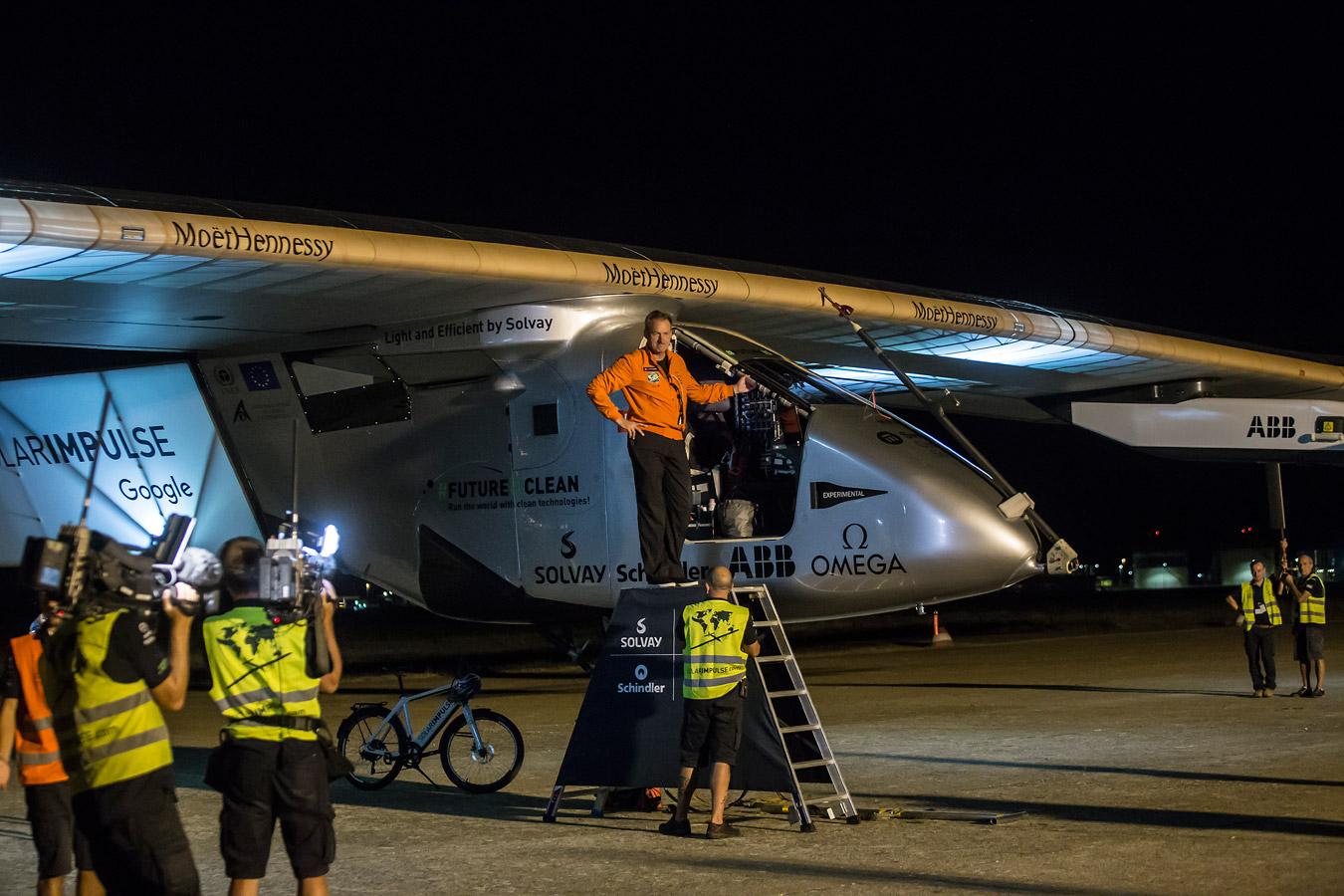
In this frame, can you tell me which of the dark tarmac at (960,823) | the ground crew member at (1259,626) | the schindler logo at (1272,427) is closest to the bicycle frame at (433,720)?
the dark tarmac at (960,823)

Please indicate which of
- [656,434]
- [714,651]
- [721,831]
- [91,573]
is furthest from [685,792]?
[91,573]

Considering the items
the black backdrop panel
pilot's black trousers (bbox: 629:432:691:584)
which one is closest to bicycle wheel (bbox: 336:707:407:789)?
the black backdrop panel

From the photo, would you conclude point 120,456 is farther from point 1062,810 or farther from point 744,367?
point 1062,810

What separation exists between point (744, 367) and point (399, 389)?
4.13 m

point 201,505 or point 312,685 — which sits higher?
point 201,505

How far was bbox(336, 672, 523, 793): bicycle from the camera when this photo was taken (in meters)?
11.5

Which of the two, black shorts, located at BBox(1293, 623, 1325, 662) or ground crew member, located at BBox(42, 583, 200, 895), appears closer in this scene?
ground crew member, located at BBox(42, 583, 200, 895)

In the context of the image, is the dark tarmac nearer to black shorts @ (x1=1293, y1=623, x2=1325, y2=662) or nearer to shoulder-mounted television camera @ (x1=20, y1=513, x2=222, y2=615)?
black shorts @ (x1=1293, y1=623, x2=1325, y2=662)

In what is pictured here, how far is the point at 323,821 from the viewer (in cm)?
618

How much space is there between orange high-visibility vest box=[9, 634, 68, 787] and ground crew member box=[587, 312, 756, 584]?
5.39 m

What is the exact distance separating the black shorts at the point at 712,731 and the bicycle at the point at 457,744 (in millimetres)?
2330

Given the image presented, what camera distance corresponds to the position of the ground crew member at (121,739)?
5613 millimetres

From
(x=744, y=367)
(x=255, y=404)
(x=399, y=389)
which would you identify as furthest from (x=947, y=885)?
(x=255, y=404)

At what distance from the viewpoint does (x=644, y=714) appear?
33.9 ft
